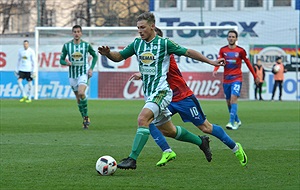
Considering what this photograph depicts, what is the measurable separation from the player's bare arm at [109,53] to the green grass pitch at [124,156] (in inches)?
55.8

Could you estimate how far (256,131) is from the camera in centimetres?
1695

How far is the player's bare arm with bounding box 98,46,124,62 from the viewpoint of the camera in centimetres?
954

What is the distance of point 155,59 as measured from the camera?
389 inches

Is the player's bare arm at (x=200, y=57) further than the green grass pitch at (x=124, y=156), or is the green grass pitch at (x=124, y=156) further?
the player's bare arm at (x=200, y=57)

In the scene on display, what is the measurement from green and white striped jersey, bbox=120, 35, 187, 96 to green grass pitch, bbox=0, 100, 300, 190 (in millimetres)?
1076

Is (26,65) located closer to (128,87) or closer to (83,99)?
(128,87)

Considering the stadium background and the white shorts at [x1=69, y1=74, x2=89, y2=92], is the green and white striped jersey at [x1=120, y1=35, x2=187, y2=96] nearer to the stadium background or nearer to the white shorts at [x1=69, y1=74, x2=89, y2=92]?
the white shorts at [x1=69, y1=74, x2=89, y2=92]

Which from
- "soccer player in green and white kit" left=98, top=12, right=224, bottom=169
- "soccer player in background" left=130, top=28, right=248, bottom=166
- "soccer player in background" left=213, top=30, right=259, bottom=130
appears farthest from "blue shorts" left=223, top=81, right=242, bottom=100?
"soccer player in green and white kit" left=98, top=12, right=224, bottom=169

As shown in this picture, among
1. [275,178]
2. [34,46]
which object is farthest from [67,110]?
[275,178]

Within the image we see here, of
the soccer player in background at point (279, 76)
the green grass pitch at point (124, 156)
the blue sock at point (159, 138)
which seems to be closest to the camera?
the green grass pitch at point (124, 156)

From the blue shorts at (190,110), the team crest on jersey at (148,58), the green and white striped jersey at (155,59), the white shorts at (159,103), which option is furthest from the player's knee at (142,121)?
the blue shorts at (190,110)

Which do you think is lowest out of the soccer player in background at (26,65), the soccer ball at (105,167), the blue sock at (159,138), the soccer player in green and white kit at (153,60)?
the soccer player in background at (26,65)

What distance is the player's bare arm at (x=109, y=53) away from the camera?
376 inches

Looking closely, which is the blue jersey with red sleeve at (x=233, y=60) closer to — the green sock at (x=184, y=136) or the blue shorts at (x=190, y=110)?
the blue shorts at (x=190, y=110)
